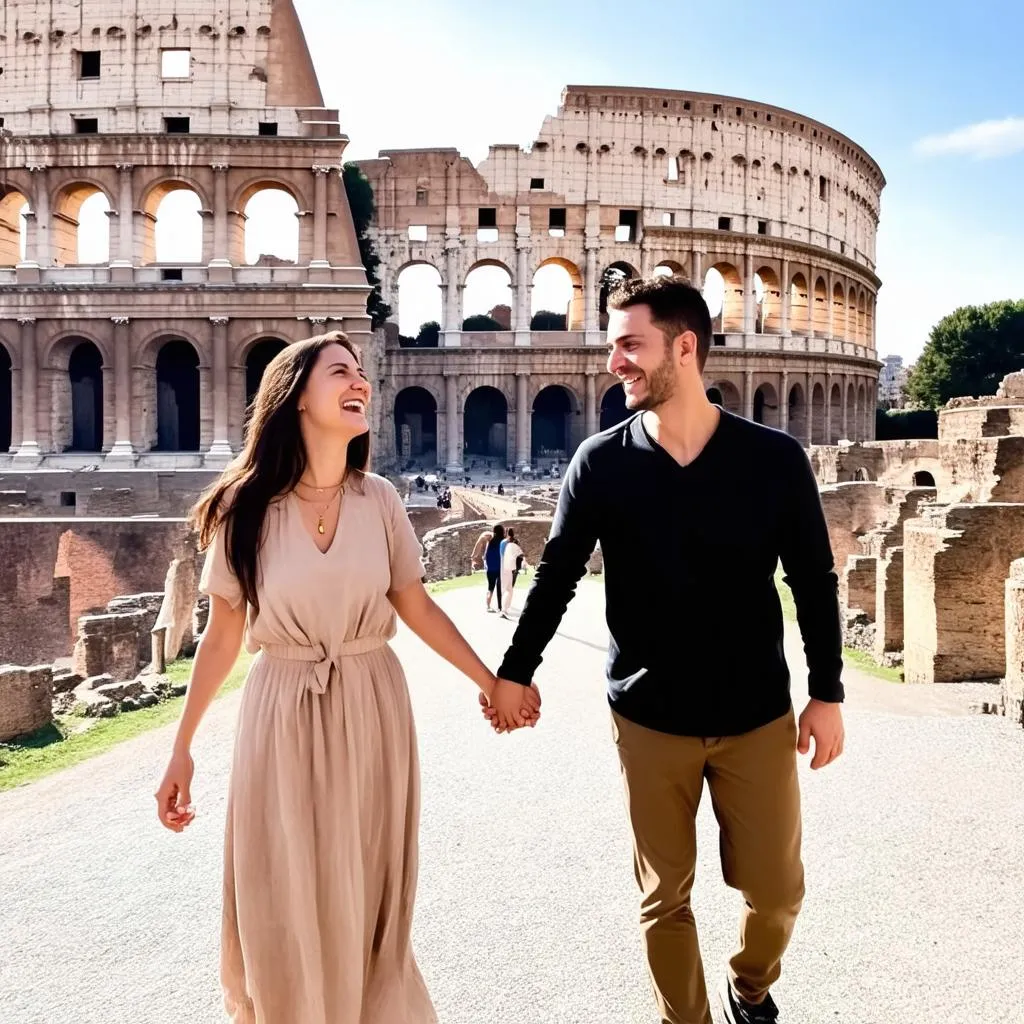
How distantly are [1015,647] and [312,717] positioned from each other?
565 centimetres

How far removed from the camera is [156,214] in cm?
2770

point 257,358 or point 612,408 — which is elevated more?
point 257,358

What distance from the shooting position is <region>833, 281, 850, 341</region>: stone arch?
43.4m

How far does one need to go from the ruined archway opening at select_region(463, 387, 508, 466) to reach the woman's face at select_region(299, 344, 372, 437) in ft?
117

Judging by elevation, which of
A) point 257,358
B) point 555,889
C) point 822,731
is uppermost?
point 257,358

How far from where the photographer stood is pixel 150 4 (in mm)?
27906

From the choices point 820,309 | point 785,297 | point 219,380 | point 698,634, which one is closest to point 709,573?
point 698,634

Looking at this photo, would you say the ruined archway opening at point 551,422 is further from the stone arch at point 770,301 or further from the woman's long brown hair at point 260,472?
the woman's long brown hair at point 260,472

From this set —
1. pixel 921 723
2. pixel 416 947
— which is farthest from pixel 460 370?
pixel 416 947

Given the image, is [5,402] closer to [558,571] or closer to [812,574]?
[558,571]

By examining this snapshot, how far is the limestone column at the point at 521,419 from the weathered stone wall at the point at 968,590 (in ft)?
86.4

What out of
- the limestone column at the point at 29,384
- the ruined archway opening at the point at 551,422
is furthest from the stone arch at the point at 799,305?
the limestone column at the point at 29,384

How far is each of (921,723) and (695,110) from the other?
35897mm

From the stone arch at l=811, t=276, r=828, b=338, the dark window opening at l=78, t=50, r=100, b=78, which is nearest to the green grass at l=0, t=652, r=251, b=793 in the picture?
the dark window opening at l=78, t=50, r=100, b=78
